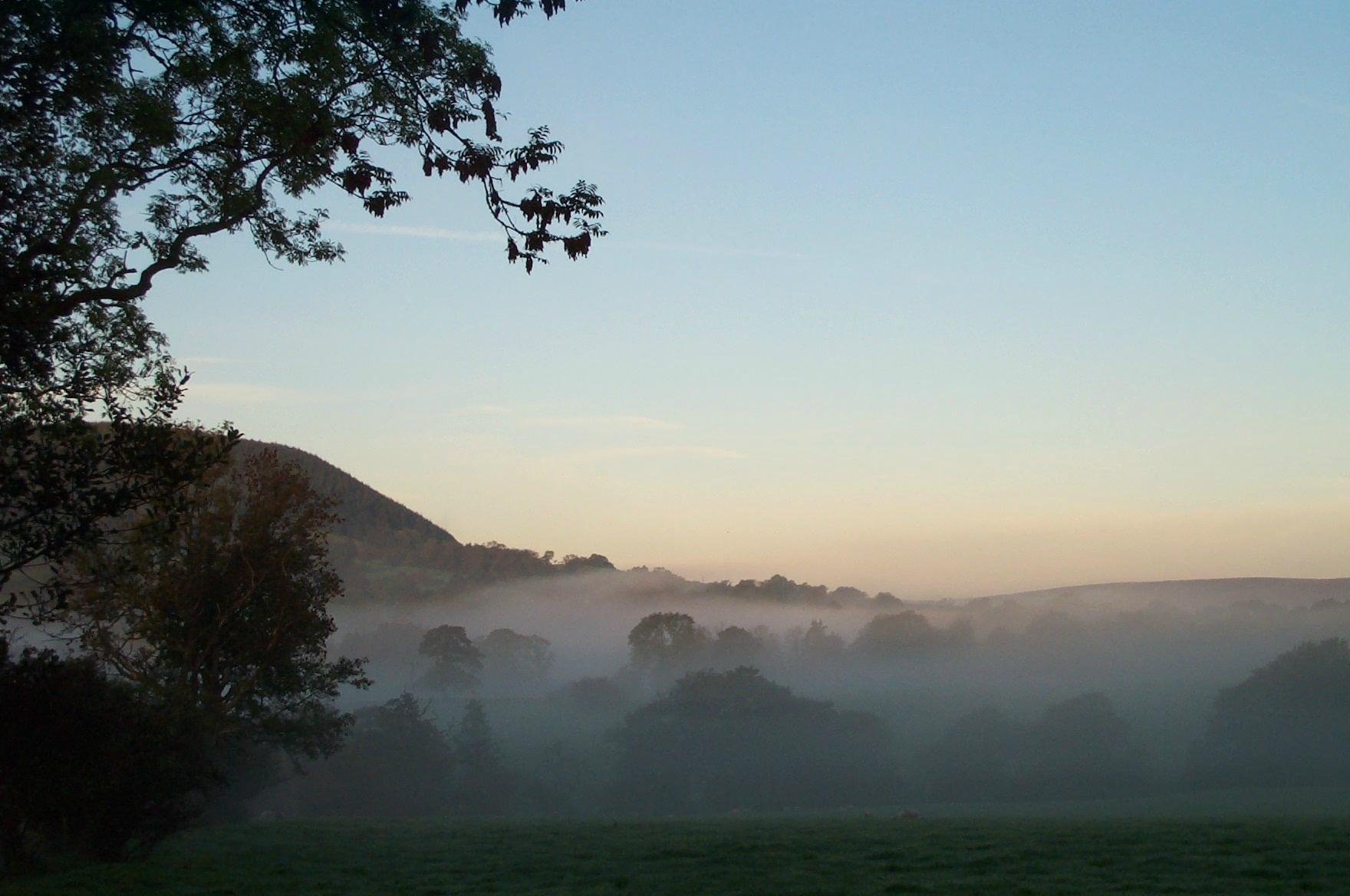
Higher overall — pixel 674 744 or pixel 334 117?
pixel 334 117

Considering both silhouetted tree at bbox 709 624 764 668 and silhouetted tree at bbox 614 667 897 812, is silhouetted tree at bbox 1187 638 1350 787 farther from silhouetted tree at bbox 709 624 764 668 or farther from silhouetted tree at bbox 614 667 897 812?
silhouetted tree at bbox 709 624 764 668

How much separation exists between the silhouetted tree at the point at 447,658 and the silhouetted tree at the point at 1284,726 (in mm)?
80429

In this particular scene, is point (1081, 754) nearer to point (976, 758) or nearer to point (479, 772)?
point (976, 758)

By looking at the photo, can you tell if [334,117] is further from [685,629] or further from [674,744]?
[685,629]

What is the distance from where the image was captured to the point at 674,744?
92125mm

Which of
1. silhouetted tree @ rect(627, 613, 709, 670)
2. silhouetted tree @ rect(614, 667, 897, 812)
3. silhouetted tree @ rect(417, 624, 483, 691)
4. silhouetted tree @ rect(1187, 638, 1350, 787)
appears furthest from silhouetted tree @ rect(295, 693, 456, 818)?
silhouetted tree @ rect(627, 613, 709, 670)

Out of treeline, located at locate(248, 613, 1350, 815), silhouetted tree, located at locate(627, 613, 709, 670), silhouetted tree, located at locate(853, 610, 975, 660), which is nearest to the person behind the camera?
treeline, located at locate(248, 613, 1350, 815)

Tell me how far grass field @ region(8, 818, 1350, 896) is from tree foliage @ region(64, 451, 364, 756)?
163 inches

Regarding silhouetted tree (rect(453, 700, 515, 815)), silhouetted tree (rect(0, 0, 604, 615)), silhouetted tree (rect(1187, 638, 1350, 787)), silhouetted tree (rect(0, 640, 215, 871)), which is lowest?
silhouetted tree (rect(453, 700, 515, 815))

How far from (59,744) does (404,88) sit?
1197 centimetres

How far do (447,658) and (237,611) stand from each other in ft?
331

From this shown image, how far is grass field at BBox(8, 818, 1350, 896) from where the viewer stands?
19.0m

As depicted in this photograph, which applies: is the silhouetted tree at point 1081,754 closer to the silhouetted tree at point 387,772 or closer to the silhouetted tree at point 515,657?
the silhouetted tree at point 387,772

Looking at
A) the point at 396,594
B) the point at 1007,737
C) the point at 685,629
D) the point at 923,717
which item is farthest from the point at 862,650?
the point at 396,594
